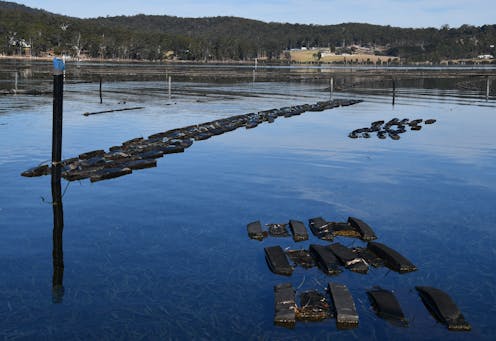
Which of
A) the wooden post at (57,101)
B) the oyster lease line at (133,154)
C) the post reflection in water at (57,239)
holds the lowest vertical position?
the post reflection in water at (57,239)

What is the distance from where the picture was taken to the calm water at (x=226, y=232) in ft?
37.1

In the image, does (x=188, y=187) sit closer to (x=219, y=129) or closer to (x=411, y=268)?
(x=411, y=268)

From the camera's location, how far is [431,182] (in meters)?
23.8

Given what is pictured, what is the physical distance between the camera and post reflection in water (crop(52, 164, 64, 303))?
12625mm

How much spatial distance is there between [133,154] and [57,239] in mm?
12274

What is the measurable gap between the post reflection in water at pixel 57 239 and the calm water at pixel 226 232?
0.51 feet

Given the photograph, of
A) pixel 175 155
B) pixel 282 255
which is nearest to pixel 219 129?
pixel 175 155

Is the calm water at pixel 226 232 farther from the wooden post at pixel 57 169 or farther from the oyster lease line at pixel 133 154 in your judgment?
the oyster lease line at pixel 133 154

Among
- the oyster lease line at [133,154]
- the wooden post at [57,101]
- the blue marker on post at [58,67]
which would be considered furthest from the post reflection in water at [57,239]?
the blue marker on post at [58,67]

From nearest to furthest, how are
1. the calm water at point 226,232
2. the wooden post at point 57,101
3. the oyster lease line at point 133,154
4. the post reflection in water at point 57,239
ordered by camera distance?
the calm water at point 226,232, the post reflection in water at point 57,239, the wooden post at point 57,101, the oyster lease line at point 133,154

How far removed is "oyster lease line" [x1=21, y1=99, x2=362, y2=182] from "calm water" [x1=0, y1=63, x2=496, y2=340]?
2.55ft

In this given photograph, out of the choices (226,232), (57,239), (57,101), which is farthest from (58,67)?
(226,232)

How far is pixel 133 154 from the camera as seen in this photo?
27734 millimetres

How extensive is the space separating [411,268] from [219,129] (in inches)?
1033
